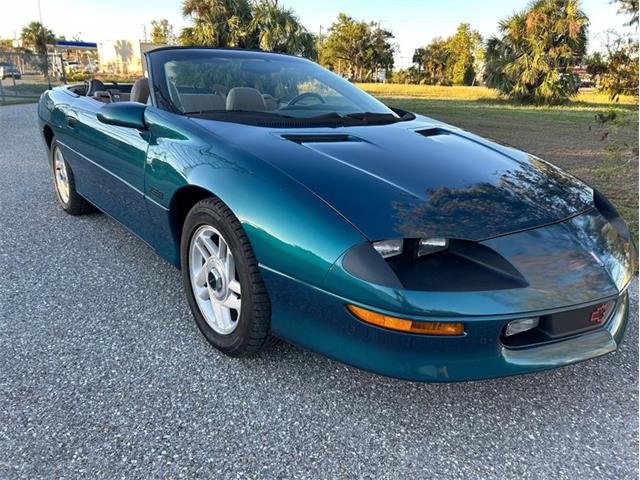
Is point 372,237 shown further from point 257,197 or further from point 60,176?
point 60,176

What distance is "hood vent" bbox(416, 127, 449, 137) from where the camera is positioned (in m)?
2.72

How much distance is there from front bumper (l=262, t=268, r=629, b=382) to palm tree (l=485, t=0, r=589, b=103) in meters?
18.3

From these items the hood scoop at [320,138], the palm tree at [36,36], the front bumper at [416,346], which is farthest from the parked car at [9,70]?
the palm tree at [36,36]

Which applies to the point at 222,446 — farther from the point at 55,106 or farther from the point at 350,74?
the point at 350,74

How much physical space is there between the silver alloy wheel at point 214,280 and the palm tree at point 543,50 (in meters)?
18.2

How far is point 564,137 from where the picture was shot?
9867 mm

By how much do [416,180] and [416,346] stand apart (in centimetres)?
71

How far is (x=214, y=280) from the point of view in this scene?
7.53 ft

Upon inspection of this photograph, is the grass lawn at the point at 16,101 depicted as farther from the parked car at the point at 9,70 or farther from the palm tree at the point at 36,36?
the palm tree at the point at 36,36

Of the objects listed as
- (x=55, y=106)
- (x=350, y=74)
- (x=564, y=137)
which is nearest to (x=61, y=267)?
(x=55, y=106)

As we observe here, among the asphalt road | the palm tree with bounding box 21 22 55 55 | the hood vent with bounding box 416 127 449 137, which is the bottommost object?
the asphalt road

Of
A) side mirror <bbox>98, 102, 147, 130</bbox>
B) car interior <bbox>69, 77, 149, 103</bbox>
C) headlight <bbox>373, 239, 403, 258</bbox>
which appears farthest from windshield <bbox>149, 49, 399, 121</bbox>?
headlight <bbox>373, 239, 403, 258</bbox>

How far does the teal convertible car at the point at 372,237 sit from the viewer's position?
5.44ft

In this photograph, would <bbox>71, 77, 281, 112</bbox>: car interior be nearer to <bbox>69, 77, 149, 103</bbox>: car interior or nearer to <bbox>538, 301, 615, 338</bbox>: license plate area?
<bbox>69, 77, 149, 103</bbox>: car interior
